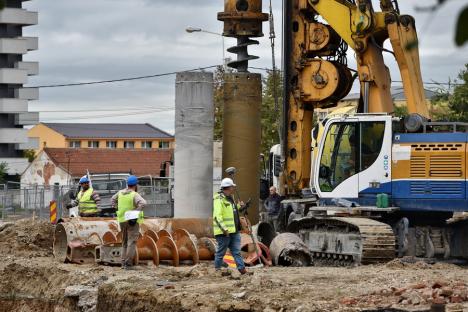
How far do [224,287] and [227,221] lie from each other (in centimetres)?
211

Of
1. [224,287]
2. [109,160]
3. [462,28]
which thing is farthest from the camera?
[109,160]

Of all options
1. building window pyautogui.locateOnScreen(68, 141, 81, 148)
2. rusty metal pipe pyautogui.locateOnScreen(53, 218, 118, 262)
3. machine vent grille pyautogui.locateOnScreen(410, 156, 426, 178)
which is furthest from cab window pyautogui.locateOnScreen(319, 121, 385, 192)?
building window pyautogui.locateOnScreen(68, 141, 81, 148)

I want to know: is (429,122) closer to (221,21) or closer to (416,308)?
(221,21)

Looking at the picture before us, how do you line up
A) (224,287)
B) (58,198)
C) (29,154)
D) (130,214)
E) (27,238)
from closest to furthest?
(224,287) < (130,214) < (27,238) < (58,198) < (29,154)

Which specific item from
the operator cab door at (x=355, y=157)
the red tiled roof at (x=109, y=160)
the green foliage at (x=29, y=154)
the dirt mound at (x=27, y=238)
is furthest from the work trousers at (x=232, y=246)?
the green foliage at (x=29, y=154)

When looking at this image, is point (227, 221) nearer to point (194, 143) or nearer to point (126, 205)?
point (126, 205)

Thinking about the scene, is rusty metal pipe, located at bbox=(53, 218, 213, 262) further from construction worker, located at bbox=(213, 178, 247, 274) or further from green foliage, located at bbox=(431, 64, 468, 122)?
green foliage, located at bbox=(431, 64, 468, 122)

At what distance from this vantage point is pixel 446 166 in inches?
754

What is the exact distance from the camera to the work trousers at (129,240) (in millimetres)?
18984

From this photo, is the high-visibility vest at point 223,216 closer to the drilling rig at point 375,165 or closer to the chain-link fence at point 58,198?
the drilling rig at point 375,165

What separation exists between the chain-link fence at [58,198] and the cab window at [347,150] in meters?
19.0

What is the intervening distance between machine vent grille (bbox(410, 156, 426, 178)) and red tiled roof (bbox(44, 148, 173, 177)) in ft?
253

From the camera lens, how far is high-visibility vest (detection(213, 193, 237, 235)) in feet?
55.8

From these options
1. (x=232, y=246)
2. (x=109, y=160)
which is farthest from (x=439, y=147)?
(x=109, y=160)
